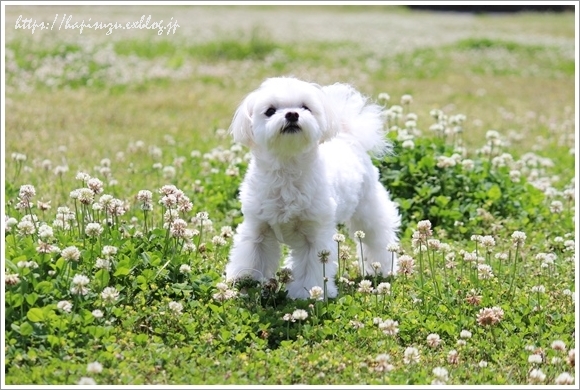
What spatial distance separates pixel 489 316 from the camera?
489cm

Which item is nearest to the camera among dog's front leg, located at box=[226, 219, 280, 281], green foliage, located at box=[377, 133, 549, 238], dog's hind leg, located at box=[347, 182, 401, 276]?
dog's front leg, located at box=[226, 219, 280, 281]

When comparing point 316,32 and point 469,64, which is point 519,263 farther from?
point 316,32

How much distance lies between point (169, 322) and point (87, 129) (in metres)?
6.95

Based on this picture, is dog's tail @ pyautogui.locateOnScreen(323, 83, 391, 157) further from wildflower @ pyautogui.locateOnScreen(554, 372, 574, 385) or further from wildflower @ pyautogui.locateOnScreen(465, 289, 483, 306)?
wildflower @ pyautogui.locateOnScreen(554, 372, 574, 385)

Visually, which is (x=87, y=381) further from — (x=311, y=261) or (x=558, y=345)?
(x=558, y=345)

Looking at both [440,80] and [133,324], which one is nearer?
[133,324]

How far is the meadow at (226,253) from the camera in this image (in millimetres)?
4418

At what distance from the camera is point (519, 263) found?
6402 mm

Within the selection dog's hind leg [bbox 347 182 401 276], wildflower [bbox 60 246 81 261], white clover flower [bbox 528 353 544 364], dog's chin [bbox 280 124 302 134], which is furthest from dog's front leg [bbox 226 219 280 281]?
white clover flower [bbox 528 353 544 364]

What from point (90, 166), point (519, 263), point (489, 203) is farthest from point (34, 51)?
point (519, 263)

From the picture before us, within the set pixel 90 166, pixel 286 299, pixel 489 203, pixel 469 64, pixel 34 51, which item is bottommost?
pixel 286 299

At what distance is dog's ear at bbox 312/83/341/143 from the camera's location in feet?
17.8

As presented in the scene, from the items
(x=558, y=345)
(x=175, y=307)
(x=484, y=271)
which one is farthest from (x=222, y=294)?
(x=558, y=345)

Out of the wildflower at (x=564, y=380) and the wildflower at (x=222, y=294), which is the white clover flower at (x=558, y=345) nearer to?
the wildflower at (x=564, y=380)
